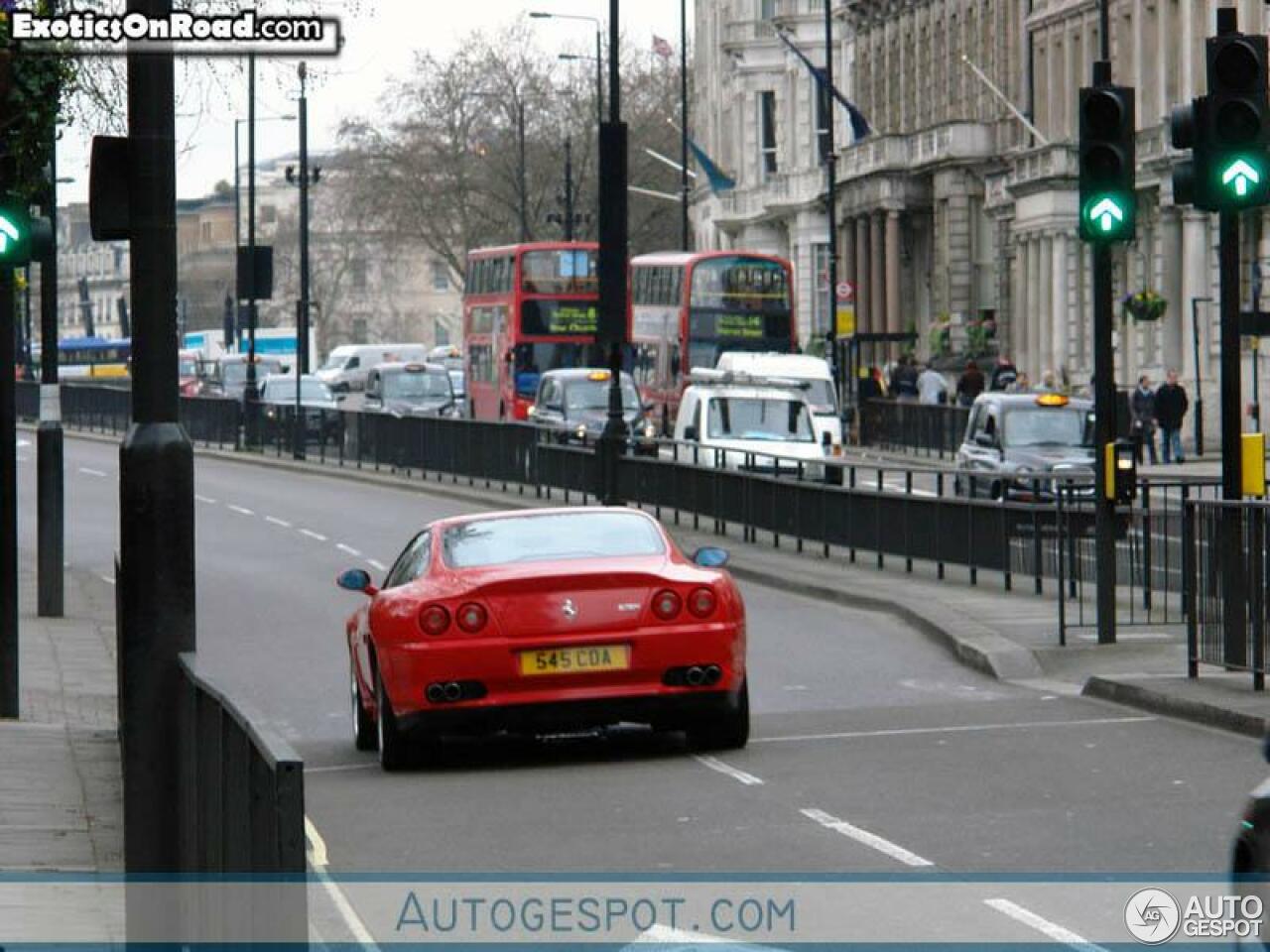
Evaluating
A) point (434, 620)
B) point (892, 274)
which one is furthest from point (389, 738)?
point (892, 274)

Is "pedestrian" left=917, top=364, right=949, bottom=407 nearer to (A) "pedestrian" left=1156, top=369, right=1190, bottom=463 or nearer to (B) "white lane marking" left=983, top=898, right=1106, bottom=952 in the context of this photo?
(A) "pedestrian" left=1156, top=369, right=1190, bottom=463

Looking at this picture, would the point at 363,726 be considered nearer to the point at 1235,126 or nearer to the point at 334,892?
the point at 334,892

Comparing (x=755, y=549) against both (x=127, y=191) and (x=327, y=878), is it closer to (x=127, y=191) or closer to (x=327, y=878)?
(x=327, y=878)

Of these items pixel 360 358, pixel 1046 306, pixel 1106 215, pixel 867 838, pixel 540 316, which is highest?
pixel 1046 306

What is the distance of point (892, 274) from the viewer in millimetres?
95188

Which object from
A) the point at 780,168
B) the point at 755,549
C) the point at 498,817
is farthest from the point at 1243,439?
the point at 780,168

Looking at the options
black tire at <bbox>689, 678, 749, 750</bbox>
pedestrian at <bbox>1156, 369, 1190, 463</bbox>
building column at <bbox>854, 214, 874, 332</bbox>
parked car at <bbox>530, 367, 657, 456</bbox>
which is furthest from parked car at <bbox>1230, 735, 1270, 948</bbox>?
building column at <bbox>854, 214, 874, 332</bbox>

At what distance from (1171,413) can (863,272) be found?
151 ft

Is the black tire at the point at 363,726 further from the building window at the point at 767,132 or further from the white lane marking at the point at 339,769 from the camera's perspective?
the building window at the point at 767,132

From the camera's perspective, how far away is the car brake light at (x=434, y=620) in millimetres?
15055

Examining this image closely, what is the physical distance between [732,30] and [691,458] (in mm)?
76915

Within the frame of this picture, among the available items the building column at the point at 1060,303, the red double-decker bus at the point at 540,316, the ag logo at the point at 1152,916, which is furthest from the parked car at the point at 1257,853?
the building column at the point at 1060,303

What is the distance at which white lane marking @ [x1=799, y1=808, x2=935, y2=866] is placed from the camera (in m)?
11.7

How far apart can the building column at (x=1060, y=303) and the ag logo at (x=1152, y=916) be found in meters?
67.1
